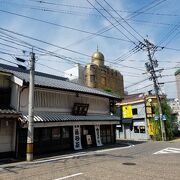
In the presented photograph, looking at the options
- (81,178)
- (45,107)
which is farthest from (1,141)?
(81,178)

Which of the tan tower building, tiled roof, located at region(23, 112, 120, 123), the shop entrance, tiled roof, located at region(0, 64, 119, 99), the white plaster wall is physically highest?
the tan tower building

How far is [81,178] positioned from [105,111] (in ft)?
56.7

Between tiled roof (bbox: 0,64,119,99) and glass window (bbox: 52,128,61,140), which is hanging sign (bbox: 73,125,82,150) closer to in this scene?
glass window (bbox: 52,128,61,140)

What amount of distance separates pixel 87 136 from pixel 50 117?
661 cm

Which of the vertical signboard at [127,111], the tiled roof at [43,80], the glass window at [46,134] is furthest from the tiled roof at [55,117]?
the vertical signboard at [127,111]

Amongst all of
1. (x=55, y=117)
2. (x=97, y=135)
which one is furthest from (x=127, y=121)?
(x=55, y=117)

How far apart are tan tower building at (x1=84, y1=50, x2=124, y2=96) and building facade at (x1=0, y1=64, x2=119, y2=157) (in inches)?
1512

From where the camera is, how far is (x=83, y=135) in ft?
77.9

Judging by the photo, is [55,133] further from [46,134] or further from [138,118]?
[138,118]

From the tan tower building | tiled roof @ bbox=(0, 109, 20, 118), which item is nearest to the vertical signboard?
tiled roof @ bbox=(0, 109, 20, 118)

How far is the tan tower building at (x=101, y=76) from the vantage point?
65.7 m

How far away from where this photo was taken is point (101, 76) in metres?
70.8

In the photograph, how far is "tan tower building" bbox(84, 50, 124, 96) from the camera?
65688 millimetres

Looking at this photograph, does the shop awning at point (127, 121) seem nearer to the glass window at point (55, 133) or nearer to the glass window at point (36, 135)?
the glass window at point (55, 133)
